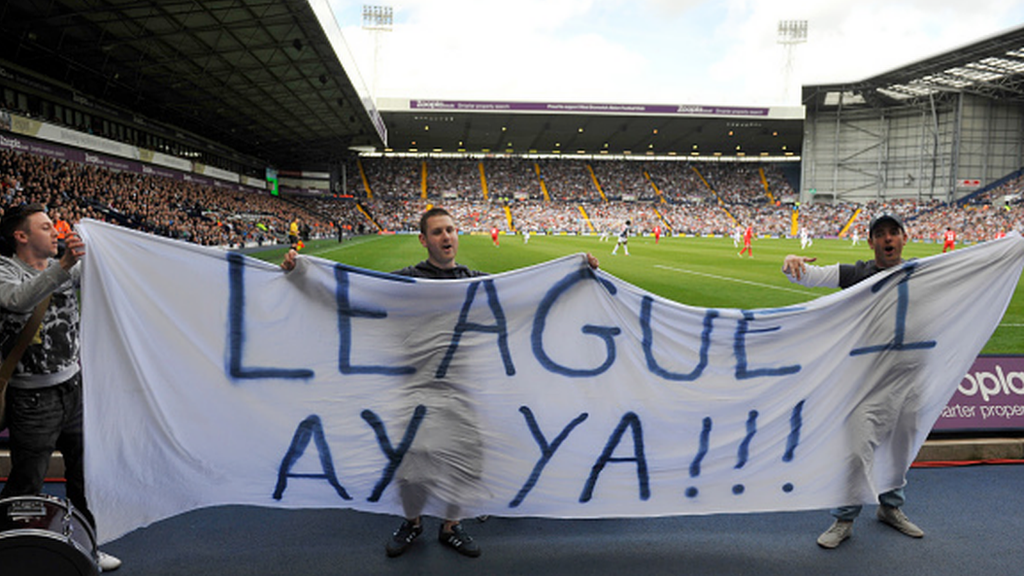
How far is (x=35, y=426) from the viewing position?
2.70 meters

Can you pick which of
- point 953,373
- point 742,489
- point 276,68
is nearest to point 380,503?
point 742,489

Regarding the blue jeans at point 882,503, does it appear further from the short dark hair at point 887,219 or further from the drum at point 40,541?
the drum at point 40,541

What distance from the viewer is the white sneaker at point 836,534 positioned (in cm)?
333

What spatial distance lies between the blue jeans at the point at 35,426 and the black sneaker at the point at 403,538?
1749 millimetres

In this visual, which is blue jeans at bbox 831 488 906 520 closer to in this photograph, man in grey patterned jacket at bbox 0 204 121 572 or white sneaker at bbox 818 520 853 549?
white sneaker at bbox 818 520 853 549

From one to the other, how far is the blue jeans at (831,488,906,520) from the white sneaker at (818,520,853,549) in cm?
4

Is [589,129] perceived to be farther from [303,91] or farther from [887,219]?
[887,219]

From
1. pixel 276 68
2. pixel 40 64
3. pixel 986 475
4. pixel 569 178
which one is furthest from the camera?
pixel 569 178

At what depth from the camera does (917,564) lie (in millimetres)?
3150

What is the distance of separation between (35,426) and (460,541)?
2212 millimetres

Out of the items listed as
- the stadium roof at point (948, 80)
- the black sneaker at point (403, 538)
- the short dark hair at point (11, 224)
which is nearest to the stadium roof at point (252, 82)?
the stadium roof at point (948, 80)

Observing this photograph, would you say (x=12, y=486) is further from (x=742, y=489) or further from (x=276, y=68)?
(x=276, y=68)

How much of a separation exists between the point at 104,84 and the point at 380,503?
32676 millimetres

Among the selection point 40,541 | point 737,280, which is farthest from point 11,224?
point 737,280
